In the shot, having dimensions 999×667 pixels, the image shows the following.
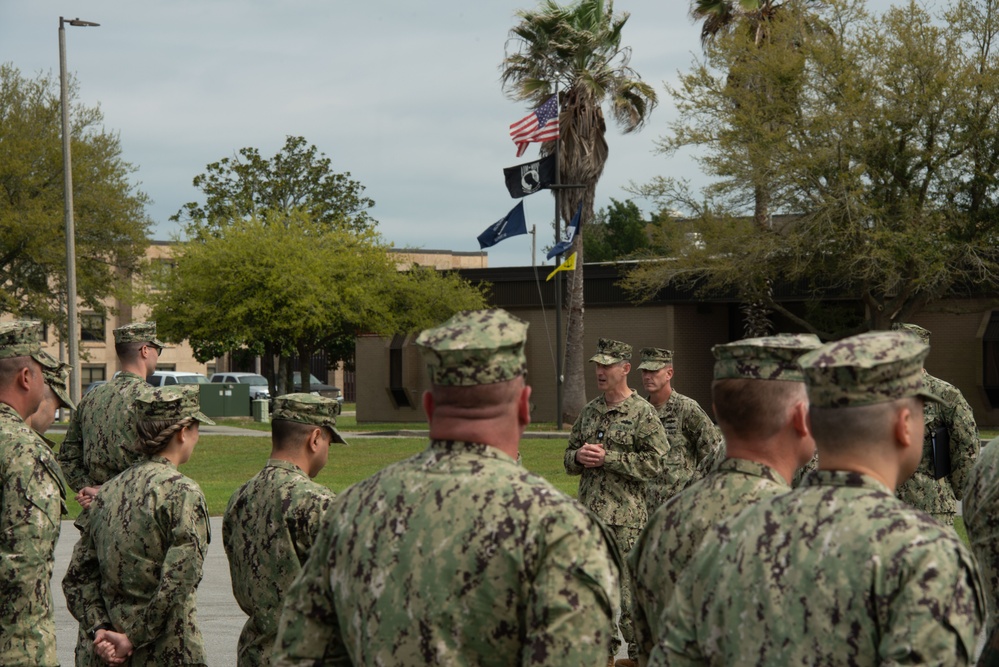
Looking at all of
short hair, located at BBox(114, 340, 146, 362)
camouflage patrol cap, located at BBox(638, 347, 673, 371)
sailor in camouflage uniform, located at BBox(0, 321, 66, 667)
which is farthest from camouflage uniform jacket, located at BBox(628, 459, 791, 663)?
camouflage patrol cap, located at BBox(638, 347, 673, 371)

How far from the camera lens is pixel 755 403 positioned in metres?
3.90

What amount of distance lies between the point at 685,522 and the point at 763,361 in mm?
626

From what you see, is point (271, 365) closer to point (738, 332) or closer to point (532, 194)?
point (532, 194)

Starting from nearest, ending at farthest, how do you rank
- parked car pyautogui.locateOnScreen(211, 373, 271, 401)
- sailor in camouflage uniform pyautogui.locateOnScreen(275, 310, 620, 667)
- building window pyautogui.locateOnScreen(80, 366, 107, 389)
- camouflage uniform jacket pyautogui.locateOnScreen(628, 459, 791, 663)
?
sailor in camouflage uniform pyautogui.locateOnScreen(275, 310, 620, 667)
camouflage uniform jacket pyautogui.locateOnScreen(628, 459, 791, 663)
parked car pyautogui.locateOnScreen(211, 373, 271, 401)
building window pyautogui.locateOnScreen(80, 366, 107, 389)

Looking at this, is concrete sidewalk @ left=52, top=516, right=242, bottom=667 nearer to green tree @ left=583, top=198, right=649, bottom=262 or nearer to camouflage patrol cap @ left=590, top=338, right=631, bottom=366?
camouflage patrol cap @ left=590, top=338, right=631, bottom=366

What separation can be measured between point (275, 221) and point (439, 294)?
6501mm

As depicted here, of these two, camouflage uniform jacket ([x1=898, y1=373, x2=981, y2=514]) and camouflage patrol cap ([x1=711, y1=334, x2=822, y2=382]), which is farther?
camouflage uniform jacket ([x1=898, y1=373, x2=981, y2=514])

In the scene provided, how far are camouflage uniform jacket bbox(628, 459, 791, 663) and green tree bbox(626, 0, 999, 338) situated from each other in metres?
31.8

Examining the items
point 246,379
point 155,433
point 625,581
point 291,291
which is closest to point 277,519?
point 155,433

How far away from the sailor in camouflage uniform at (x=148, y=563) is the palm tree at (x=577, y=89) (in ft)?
113

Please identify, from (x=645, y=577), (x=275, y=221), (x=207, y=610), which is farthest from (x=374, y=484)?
(x=275, y=221)

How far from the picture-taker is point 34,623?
207 inches

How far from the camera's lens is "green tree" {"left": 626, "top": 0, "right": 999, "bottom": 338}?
3562 centimetres

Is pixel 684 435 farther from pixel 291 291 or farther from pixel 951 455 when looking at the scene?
pixel 291 291
